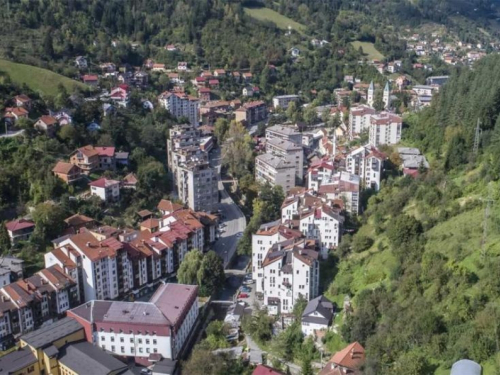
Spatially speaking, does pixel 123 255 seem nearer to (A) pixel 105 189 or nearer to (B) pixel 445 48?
(A) pixel 105 189

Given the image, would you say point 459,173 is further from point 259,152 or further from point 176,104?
point 176,104

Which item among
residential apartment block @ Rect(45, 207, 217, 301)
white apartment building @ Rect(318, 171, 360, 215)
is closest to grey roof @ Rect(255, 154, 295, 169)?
white apartment building @ Rect(318, 171, 360, 215)

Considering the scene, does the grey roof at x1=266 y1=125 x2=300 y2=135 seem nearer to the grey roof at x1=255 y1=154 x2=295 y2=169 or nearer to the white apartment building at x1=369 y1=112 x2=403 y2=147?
the grey roof at x1=255 y1=154 x2=295 y2=169

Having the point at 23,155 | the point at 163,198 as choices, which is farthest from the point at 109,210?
the point at 23,155

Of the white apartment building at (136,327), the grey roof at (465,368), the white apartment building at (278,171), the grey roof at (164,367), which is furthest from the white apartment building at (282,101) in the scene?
the grey roof at (465,368)

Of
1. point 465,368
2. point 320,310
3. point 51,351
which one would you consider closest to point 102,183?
point 51,351
